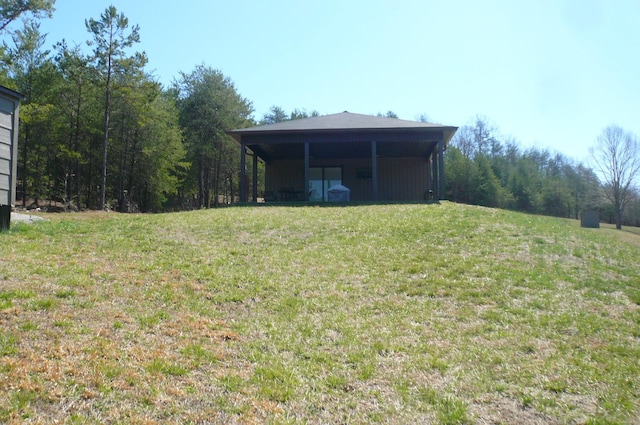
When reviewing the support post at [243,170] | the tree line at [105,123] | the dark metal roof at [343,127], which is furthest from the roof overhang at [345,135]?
the tree line at [105,123]

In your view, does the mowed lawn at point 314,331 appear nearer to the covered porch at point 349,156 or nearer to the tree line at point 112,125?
the covered porch at point 349,156

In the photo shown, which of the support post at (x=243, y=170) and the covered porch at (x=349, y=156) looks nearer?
the covered porch at (x=349, y=156)

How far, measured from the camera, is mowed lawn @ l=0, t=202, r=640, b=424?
3523 mm

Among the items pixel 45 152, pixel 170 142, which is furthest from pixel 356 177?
pixel 45 152

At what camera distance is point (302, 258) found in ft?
27.4

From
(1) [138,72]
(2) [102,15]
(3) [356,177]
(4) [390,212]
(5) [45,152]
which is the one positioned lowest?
(4) [390,212]

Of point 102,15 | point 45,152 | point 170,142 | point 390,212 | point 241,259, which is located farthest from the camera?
point 170,142

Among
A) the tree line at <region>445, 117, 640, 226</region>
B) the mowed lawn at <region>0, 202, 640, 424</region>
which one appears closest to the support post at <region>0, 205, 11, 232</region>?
the mowed lawn at <region>0, 202, 640, 424</region>

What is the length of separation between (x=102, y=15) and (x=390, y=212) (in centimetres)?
1772

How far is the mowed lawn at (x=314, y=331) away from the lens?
3.52 m

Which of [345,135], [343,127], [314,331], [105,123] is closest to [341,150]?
[345,135]

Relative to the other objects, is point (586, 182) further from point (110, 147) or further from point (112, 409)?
point (112, 409)

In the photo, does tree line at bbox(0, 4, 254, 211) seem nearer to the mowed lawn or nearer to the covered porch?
the covered porch

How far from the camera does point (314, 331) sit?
512 centimetres
